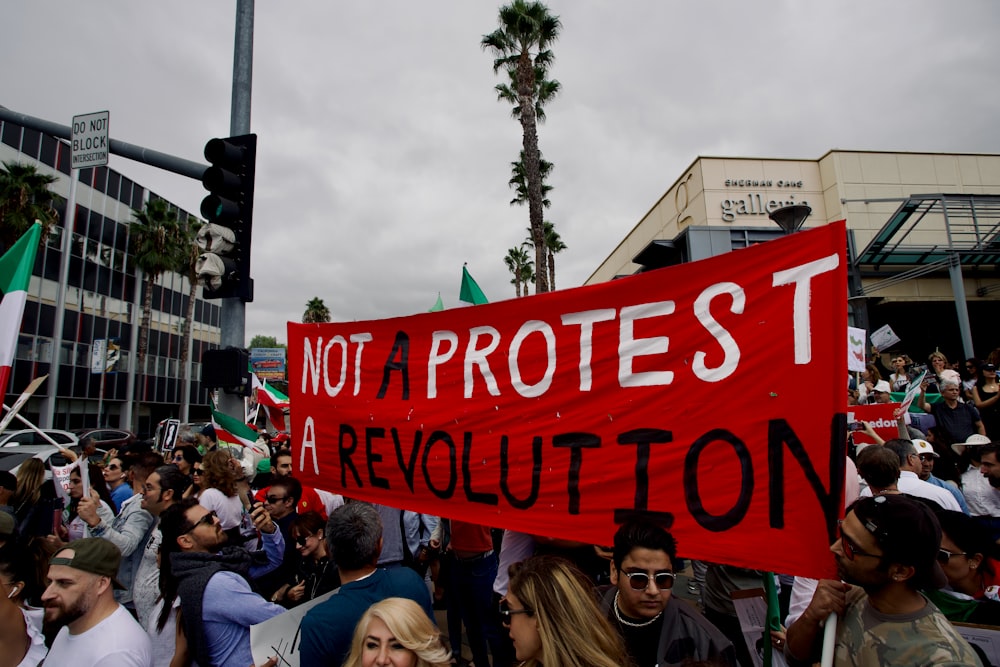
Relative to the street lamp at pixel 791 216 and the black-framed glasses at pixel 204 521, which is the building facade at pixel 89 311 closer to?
the black-framed glasses at pixel 204 521

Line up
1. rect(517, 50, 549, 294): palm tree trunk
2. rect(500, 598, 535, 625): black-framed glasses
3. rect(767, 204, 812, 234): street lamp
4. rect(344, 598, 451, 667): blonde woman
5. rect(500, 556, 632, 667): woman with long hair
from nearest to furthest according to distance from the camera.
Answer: rect(500, 556, 632, 667): woman with long hair, rect(500, 598, 535, 625): black-framed glasses, rect(344, 598, 451, 667): blonde woman, rect(767, 204, 812, 234): street lamp, rect(517, 50, 549, 294): palm tree trunk

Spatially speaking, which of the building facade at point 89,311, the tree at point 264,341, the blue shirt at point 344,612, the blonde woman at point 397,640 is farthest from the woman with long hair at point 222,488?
the tree at point 264,341

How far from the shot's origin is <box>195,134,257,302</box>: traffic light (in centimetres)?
492

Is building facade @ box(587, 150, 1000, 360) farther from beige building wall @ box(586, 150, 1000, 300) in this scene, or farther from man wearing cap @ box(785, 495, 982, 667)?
man wearing cap @ box(785, 495, 982, 667)

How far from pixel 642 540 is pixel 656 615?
0.31m

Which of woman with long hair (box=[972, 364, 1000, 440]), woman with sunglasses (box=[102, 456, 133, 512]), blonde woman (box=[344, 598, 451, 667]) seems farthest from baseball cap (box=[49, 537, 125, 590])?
woman with long hair (box=[972, 364, 1000, 440])

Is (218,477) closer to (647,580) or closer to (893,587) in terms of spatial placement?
(647,580)

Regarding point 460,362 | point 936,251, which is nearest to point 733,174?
point 936,251

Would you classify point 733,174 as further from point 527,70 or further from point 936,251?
point 527,70

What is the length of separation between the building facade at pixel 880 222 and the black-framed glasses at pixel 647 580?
65.2 ft

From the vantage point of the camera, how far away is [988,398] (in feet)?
23.7

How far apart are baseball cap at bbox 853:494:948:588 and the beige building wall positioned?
884 inches

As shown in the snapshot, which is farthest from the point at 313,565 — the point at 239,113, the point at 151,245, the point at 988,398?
the point at 151,245

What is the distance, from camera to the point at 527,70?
57.6 ft
